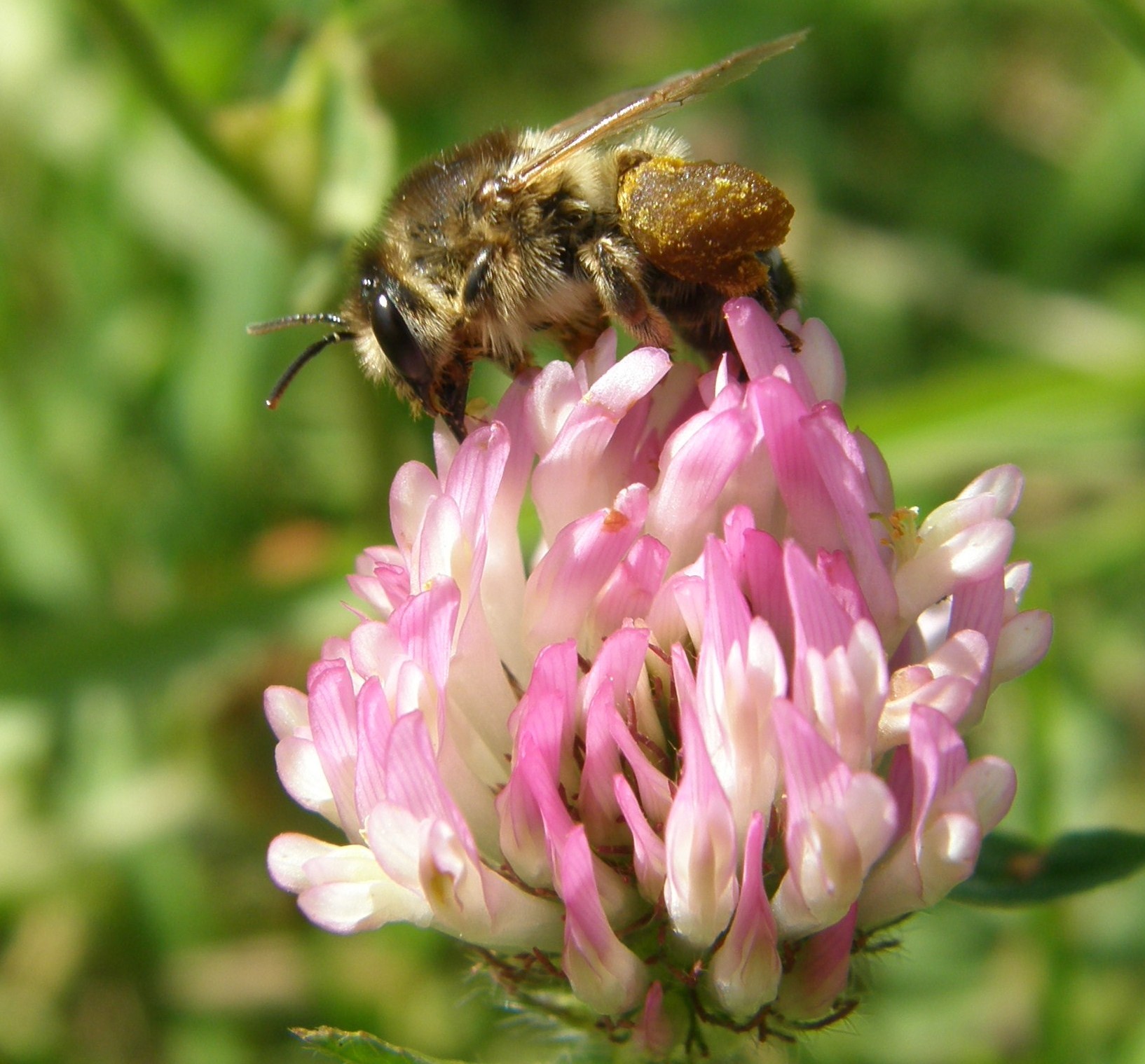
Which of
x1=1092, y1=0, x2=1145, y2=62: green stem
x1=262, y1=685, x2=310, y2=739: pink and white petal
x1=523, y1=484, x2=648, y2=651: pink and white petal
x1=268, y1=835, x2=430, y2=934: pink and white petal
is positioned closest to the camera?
x1=268, y1=835, x2=430, y2=934: pink and white petal

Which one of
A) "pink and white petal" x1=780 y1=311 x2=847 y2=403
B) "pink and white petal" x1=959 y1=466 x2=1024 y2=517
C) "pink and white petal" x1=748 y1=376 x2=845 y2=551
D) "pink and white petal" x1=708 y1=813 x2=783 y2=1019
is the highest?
"pink and white petal" x1=780 y1=311 x2=847 y2=403

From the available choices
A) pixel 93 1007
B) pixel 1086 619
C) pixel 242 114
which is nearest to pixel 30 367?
pixel 242 114

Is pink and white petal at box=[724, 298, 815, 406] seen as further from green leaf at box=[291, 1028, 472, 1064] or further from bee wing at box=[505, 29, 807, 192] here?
green leaf at box=[291, 1028, 472, 1064]

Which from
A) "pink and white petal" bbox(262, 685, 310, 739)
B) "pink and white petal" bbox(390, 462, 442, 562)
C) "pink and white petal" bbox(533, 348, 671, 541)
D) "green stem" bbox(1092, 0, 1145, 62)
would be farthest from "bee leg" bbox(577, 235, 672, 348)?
"green stem" bbox(1092, 0, 1145, 62)

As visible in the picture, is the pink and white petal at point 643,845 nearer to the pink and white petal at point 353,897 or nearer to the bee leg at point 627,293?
the pink and white petal at point 353,897

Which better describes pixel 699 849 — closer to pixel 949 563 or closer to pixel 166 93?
pixel 949 563

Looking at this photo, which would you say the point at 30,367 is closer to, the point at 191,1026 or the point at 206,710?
the point at 206,710

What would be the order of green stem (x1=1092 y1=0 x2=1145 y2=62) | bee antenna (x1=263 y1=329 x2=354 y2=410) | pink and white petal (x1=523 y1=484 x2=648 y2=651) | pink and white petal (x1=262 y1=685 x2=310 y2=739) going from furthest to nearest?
green stem (x1=1092 y1=0 x2=1145 y2=62) → bee antenna (x1=263 y1=329 x2=354 y2=410) → pink and white petal (x1=262 y1=685 x2=310 y2=739) → pink and white petal (x1=523 y1=484 x2=648 y2=651)

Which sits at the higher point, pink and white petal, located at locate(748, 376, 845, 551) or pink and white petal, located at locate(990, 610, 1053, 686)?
pink and white petal, located at locate(748, 376, 845, 551)

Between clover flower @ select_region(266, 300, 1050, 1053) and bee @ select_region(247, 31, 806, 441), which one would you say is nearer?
clover flower @ select_region(266, 300, 1050, 1053)
